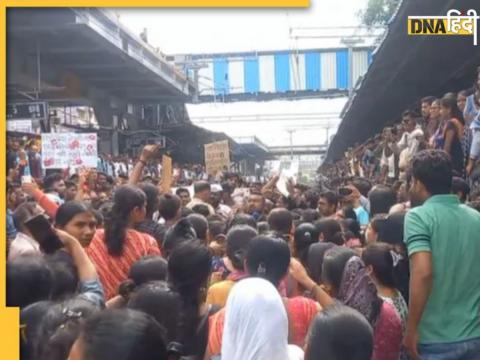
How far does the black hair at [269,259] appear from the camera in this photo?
3401 mm

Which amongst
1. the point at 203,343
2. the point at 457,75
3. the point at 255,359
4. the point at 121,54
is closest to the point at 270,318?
the point at 255,359

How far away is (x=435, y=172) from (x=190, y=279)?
1357 millimetres

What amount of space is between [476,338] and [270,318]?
4.61ft

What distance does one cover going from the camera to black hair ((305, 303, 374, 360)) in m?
2.47

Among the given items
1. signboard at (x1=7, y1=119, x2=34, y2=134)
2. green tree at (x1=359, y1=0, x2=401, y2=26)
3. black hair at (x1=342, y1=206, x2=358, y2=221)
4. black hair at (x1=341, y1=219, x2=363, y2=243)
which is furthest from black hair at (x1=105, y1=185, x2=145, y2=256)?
green tree at (x1=359, y1=0, x2=401, y2=26)

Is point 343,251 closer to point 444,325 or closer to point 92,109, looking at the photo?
point 444,325

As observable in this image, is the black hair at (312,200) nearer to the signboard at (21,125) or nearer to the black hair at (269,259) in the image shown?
the signboard at (21,125)

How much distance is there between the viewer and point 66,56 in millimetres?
14148

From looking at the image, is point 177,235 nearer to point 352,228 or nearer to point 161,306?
point 161,306

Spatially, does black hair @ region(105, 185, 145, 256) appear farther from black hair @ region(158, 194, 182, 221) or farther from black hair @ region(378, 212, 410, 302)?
black hair @ region(378, 212, 410, 302)

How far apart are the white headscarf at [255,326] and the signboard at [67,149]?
24.0ft

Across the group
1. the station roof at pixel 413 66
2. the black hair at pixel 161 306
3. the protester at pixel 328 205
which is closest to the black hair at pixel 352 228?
the protester at pixel 328 205

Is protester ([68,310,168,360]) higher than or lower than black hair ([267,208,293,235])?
higher

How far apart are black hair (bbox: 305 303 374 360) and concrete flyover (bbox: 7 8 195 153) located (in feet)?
22.3
